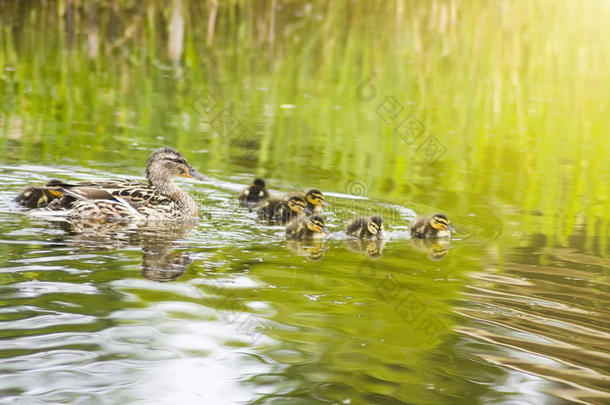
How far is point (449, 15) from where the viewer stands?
19.8m

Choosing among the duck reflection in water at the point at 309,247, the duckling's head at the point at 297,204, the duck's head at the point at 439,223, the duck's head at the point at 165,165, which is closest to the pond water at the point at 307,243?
the duck reflection in water at the point at 309,247

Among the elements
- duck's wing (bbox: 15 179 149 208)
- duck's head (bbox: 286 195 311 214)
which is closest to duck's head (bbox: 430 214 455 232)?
duck's head (bbox: 286 195 311 214)

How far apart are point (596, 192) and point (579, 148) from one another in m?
1.90

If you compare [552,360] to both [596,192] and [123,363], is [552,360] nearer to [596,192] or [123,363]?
[123,363]

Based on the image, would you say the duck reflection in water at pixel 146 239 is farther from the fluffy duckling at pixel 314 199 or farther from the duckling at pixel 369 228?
the duckling at pixel 369 228

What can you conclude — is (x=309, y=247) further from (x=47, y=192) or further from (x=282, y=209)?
(x=47, y=192)

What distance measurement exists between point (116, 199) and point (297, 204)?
4.26 feet

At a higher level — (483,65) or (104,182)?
(483,65)

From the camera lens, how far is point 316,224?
577cm

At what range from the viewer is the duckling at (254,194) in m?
6.68

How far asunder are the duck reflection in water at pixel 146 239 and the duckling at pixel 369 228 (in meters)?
1.10

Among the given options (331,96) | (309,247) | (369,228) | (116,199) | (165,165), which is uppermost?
(331,96)

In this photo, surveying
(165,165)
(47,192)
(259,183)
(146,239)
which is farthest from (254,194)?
(47,192)

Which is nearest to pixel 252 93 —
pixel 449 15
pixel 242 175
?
pixel 242 175
